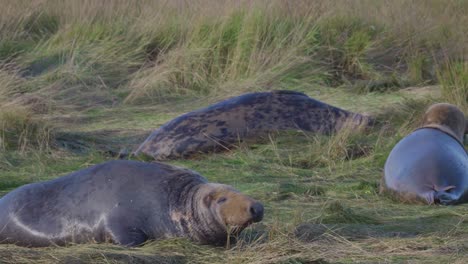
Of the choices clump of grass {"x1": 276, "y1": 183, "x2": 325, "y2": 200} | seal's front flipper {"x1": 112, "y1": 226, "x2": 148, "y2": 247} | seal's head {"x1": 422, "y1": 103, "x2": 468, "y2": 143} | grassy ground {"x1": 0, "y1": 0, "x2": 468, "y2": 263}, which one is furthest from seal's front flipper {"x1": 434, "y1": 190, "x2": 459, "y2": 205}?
seal's front flipper {"x1": 112, "y1": 226, "x2": 148, "y2": 247}

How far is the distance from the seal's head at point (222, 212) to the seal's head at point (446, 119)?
2422mm

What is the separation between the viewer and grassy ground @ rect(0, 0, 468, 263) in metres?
4.96

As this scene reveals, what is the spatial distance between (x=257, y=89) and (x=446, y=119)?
13.6 feet

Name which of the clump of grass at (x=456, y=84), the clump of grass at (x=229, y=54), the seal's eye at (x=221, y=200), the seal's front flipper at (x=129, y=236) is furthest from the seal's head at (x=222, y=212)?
the clump of grass at (x=229, y=54)

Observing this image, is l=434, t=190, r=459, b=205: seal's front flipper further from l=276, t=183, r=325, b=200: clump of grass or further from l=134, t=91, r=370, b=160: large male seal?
l=134, t=91, r=370, b=160: large male seal

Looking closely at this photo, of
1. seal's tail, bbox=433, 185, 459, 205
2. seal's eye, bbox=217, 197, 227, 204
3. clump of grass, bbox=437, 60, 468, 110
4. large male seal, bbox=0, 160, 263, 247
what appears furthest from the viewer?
clump of grass, bbox=437, 60, 468, 110

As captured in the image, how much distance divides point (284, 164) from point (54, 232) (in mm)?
2904

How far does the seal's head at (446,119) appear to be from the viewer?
7105 mm

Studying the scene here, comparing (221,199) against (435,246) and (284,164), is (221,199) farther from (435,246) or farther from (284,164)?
(284,164)

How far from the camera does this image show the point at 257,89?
→ 11.1 meters

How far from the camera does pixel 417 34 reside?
12.6 m

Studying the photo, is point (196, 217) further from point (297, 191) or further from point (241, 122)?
point (241, 122)

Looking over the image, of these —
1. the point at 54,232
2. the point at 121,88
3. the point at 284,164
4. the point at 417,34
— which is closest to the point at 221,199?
the point at 54,232

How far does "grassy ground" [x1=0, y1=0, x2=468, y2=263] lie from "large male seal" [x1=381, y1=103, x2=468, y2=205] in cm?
11
